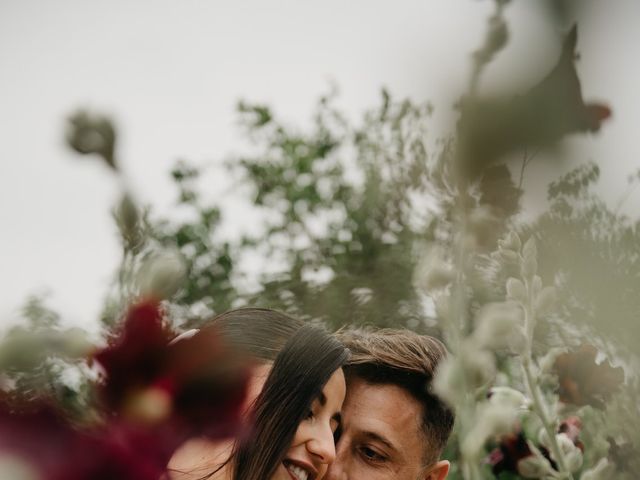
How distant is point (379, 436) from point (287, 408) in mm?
526

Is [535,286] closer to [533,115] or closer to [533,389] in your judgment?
[533,389]

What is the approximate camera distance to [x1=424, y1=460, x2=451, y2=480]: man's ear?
147 centimetres

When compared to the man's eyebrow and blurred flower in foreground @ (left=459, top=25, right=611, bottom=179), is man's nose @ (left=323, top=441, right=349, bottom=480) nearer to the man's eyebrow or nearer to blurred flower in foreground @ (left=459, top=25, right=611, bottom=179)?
the man's eyebrow

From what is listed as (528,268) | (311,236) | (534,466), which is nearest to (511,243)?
(528,268)

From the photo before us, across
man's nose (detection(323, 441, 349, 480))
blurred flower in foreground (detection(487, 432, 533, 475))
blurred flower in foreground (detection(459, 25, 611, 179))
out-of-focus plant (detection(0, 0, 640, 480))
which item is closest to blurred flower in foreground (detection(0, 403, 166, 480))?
out-of-focus plant (detection(0, 0, 640, 480))

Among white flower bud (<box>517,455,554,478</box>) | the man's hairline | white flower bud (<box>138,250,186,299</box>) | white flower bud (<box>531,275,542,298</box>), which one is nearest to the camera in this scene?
white flower bud (<box>138,250,186,299</box>)

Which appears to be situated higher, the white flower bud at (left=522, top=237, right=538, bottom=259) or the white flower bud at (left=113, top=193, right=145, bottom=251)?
the white flower bud at (left=522, top=237, right=538, bottom=259)

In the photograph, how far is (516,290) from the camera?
0.38m

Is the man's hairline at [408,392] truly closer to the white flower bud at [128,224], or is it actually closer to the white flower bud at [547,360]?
the white flower bud at [547,360]

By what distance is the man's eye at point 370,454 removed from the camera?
1.36m

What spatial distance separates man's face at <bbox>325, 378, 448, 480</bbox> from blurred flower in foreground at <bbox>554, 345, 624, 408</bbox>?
2.18ft

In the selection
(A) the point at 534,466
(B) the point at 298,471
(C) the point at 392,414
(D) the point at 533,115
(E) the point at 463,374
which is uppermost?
(D) the point at 533,115

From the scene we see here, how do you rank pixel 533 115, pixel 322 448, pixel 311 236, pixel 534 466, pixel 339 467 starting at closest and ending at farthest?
pixel 533 115 < pixel 534 466 < pixel 322 448 < pixel 339 467 < pixel 311 236

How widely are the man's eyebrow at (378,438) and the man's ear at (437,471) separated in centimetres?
13
